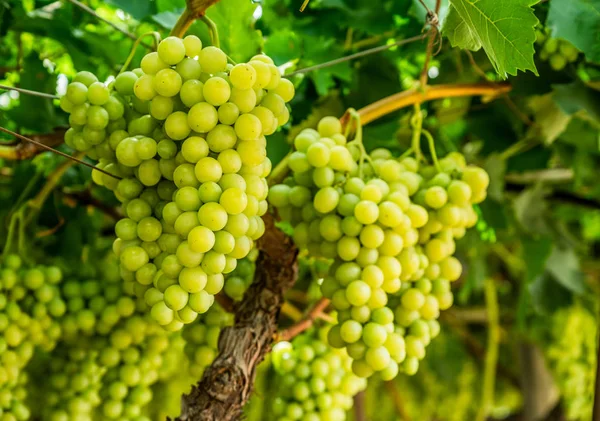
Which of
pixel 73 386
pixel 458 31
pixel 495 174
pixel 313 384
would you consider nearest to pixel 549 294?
pixel 495 174

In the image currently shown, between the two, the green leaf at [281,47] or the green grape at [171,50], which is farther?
the green leaf at [281,47]

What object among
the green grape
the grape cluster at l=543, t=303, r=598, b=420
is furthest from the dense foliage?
the grape cluster at l=543, t=303, r=598, b=420

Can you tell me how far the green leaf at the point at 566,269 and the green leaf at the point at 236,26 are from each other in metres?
0.75

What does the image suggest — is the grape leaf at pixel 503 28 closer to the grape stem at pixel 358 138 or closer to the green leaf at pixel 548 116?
the grape stem at pixel 358 138

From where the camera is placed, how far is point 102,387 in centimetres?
73

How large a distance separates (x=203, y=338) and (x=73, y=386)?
0.15 meters

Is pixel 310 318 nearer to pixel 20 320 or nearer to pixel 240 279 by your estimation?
pixel 240 279

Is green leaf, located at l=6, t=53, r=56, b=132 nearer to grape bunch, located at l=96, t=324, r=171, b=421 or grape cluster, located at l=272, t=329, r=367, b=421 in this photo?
grape bunch, located at l=96, t=324, r=171, b=421

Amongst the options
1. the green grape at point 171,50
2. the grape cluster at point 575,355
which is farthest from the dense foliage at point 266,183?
the grape cluster at point 575,355

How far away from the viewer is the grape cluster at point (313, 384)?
2.35ft

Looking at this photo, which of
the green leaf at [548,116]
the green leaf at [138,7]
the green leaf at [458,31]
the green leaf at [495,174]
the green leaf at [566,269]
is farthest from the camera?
the green leaf at [566,269]

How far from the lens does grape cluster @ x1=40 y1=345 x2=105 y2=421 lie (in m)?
0.71

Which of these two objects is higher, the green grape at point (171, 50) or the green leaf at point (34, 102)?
the green leaf at point (34, 102)

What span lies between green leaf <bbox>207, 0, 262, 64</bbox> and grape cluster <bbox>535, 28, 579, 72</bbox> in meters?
0.38
